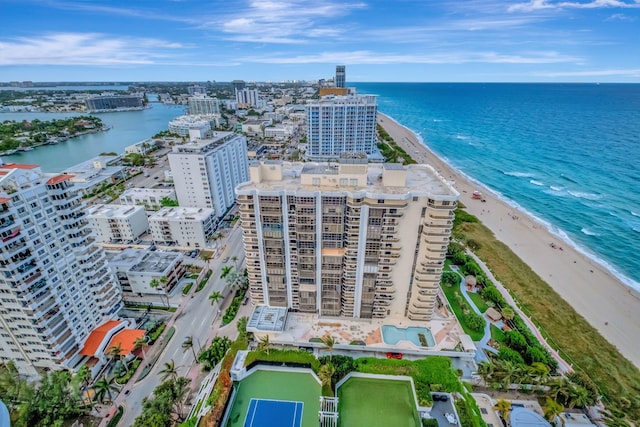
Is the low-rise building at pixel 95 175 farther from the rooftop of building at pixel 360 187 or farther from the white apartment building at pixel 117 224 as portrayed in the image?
the rooftop of building at pixel 360 187

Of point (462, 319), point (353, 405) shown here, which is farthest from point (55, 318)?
point (462, 319)

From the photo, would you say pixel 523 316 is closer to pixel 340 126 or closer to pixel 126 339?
pixel 126 339

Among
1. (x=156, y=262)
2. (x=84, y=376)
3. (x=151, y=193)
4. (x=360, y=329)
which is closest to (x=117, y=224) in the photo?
(x=151, y=193)

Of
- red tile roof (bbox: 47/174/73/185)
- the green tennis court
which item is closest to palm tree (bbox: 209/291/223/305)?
the green tennis court

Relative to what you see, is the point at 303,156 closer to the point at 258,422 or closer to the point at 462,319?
the point at 462,319

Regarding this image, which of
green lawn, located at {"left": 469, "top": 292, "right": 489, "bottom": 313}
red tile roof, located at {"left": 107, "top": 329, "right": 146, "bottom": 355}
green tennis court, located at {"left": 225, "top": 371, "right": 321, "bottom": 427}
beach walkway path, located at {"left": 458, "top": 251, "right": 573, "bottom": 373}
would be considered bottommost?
beach walkway path, located at {"left": 458, "top": 251, "right": 573, "bottom": 373}

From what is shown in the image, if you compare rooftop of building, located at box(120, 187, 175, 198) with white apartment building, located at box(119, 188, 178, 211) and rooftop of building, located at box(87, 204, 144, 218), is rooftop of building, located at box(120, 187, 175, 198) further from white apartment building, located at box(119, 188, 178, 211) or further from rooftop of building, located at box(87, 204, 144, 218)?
rooftop of building, located at box(87, 204, 144, 218)

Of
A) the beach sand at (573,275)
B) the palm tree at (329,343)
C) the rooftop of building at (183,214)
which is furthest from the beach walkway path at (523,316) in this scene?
the rooftop of building at (183,214)
